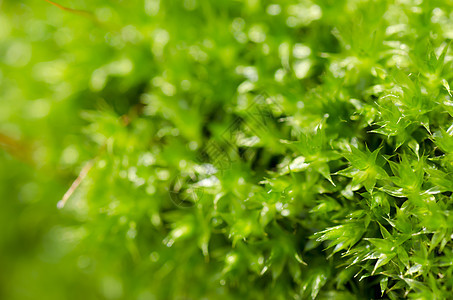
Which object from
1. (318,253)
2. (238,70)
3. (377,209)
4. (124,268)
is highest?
(238,70)

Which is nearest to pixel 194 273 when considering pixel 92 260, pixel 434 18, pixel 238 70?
pixel 92 260

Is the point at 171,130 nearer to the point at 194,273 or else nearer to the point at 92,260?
the point at 194,273

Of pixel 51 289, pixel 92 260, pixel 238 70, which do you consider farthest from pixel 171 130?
pixel 51 289

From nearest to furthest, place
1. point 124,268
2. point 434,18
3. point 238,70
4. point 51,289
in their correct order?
point 434,18 < point 238,70 < point 124,268 < point 51,289

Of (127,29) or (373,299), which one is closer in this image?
(373,299)

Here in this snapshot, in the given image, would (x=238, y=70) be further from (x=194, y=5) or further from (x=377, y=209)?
(x=377, y=209)

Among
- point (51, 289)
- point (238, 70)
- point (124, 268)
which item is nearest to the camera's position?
point (238, 70)

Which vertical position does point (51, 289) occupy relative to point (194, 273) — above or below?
below
